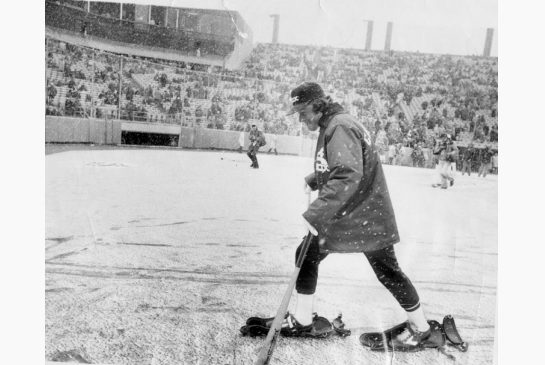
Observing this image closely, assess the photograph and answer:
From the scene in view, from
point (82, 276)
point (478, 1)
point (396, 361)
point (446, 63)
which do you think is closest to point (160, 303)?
point (82, 276)

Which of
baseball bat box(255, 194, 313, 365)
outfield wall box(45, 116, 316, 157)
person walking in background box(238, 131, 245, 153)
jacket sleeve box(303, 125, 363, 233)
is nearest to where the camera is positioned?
jacket sleeve box(303, 125, 363, 233)

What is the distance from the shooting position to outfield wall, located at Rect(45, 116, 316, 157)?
1.47 metres

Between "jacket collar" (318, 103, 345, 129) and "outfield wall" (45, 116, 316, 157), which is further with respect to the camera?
"outfield wall" (45, 116, 316, 157)

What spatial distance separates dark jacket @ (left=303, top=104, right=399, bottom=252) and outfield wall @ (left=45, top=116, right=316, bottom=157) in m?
0.17

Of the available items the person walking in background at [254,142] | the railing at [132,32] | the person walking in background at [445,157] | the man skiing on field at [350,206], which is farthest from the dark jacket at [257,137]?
the person walking in background at [445,157]

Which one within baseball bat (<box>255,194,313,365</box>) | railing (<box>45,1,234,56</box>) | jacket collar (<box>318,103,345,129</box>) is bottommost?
baseball bat (<box>255,194,313,365</box>)

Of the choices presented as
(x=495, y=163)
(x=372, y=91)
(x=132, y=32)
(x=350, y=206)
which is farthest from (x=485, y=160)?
(x=132, y=32)

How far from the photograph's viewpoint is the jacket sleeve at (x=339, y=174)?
47.4 inches

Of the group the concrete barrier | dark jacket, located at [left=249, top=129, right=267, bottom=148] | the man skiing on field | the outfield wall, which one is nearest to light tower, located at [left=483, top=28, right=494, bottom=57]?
the man skiing on field

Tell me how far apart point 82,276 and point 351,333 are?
0.95 m

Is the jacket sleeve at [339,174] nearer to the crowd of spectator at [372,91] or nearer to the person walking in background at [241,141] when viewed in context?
the crowd of spectator at [372,91]

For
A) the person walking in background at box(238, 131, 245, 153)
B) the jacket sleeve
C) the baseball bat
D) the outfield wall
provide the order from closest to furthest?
the jacket sleeve < the baseball bat < the outfield wall < the person walking in background at box(238, 131, 245, 153)

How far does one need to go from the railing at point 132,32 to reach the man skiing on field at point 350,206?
447 mm

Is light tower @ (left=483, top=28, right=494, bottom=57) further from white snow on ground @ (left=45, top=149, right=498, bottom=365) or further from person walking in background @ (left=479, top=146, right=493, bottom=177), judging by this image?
white snow on ground @ (left=45, top=149, right=498, bottom=365)
